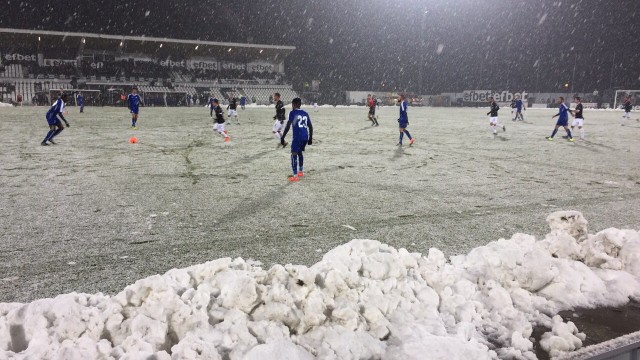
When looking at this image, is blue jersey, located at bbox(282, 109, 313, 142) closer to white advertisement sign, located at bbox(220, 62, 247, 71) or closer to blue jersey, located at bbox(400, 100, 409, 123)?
blue jersey, located at bbox(400, 100, 409, 123)

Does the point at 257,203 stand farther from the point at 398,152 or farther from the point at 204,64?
the point at 204,64

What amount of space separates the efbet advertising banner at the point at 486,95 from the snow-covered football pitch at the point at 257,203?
48.8 meters

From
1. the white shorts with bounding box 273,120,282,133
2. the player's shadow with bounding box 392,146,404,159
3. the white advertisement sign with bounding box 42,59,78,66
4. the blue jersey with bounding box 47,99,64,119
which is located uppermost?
the white advertisement sign with bounding box 42,59,78,66

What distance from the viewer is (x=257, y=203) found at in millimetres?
6496

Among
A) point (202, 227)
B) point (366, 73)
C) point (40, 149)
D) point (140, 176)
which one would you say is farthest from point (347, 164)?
point (366, 73)

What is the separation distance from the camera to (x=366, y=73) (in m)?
59.4

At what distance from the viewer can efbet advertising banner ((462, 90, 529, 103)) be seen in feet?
186

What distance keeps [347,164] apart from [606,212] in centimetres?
551

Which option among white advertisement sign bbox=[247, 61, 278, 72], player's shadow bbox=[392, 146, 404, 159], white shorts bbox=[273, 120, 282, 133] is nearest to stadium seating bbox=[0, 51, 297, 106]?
white advertisement sign bbox=[247, 61, 278, 72]

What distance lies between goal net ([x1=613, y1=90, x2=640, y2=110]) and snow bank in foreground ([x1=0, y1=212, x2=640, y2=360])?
5707 cm

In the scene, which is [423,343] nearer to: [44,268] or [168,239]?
[168,239]

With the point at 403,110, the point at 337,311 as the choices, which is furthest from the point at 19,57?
the point at 337,311

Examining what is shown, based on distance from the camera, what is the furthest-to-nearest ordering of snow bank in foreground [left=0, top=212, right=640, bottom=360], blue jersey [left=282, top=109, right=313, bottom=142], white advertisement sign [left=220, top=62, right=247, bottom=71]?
white advertisement sign [left=220, top=62, right=247, bottom=71]
blue jersey [left=282, top=109, right=313, bottom=142]
snow bank in foreground [left=0, top=212, right=640, bottom=360]

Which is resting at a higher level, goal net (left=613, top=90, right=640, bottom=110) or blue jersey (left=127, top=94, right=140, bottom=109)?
goal net (left=613, top=90, right=640, bottom=110)
